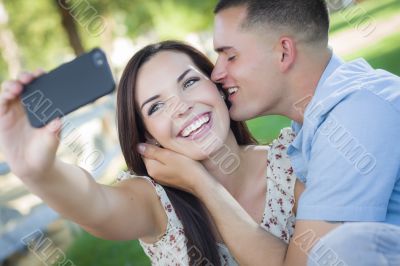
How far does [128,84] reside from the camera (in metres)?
2.62

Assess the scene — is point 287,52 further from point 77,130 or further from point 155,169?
point 77,130

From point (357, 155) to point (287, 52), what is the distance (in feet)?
2.76

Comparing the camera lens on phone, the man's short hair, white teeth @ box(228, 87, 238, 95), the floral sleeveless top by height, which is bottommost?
the floral sleeveless top

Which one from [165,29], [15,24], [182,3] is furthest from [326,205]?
[182,3]

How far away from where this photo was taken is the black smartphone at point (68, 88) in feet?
5.16

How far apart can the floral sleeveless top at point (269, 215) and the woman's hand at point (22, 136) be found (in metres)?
1.02

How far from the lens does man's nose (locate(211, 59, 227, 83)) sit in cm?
273

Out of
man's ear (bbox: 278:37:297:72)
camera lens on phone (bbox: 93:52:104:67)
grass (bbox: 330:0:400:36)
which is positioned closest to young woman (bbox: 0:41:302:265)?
man's ear (bbox: 278:37:297:72)

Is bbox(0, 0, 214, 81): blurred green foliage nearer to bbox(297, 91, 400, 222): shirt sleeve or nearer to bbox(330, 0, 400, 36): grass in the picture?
bbox(330, 0, 400, 36): grass

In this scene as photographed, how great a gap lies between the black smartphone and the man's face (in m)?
1.22

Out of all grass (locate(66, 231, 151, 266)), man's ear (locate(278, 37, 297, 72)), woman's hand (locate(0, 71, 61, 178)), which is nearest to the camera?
woman's hand (locate(0, 71, 61, 178))

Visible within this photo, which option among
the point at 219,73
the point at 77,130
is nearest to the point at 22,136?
the point at 219,73

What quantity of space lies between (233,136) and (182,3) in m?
25.8

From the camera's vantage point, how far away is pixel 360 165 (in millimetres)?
2070
